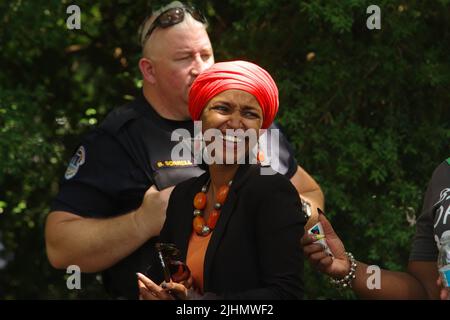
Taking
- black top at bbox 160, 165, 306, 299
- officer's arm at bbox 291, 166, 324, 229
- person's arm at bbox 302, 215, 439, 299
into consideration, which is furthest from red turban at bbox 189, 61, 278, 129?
officer's arm at bbox 291, 166, 324, 229

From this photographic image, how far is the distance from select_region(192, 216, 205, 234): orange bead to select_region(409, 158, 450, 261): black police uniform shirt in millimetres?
806

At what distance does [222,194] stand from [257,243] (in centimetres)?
22

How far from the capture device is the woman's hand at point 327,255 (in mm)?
3316

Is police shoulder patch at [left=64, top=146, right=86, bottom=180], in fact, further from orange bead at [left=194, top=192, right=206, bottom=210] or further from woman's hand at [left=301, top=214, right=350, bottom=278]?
woman's hand at [left=301, top=214, right=350, bottom=278]

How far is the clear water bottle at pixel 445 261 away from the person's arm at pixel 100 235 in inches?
41.4

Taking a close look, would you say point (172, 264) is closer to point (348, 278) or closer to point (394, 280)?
point (348, 278)

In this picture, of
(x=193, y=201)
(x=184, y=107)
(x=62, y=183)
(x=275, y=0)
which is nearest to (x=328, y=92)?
(x=275, y=0)

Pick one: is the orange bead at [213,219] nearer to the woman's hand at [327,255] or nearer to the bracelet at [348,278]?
the woman's hand at [327,255]

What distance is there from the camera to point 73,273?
4.31 metres

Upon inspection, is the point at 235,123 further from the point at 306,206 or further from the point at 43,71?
the point at 43,71

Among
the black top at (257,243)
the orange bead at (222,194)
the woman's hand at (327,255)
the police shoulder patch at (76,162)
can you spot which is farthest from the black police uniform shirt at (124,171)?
the black top at (257,243)

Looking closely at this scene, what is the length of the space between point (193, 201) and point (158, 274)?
28 centimetres

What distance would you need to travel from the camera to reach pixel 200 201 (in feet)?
10.8

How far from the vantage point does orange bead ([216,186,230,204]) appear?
3.19 metres
